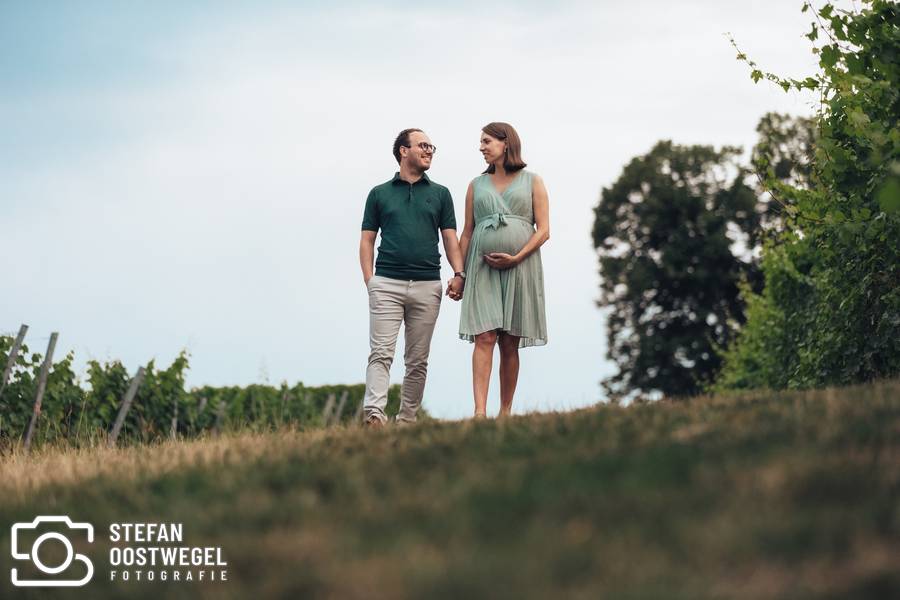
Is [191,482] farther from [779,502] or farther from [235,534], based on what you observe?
[779,502]

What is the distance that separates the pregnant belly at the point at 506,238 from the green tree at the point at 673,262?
85.8 feet

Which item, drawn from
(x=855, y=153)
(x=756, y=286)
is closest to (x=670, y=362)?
(x=756, y=286)

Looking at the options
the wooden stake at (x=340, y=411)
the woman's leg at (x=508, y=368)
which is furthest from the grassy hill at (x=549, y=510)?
the wooden stake at (x=340, y=411)

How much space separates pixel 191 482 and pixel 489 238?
4.25 metres

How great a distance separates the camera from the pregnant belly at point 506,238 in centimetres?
928

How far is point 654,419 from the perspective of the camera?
6508 millimetres

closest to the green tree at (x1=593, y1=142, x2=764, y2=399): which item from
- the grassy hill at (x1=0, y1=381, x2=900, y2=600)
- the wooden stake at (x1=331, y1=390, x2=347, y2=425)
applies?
the wooden stake at (x1=331, y1=390, x2=347, y2=425)

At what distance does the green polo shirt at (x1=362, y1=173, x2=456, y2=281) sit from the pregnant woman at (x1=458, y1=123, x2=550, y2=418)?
1.02ft

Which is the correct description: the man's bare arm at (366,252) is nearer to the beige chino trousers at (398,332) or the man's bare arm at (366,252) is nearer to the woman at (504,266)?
the beige chino trousers at (398,332)

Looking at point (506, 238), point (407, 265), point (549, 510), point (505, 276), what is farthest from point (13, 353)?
point (549, 510)

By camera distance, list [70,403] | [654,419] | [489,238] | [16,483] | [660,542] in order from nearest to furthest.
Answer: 1. [660,542]
2. [654,419]
3. [16,483]
4. [489,238]
5. [70,403]

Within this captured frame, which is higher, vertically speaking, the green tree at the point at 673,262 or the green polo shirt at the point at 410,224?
the green tree at the point at 673,262

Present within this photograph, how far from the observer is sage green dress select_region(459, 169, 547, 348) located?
930 centimetres

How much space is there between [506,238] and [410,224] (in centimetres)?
86
